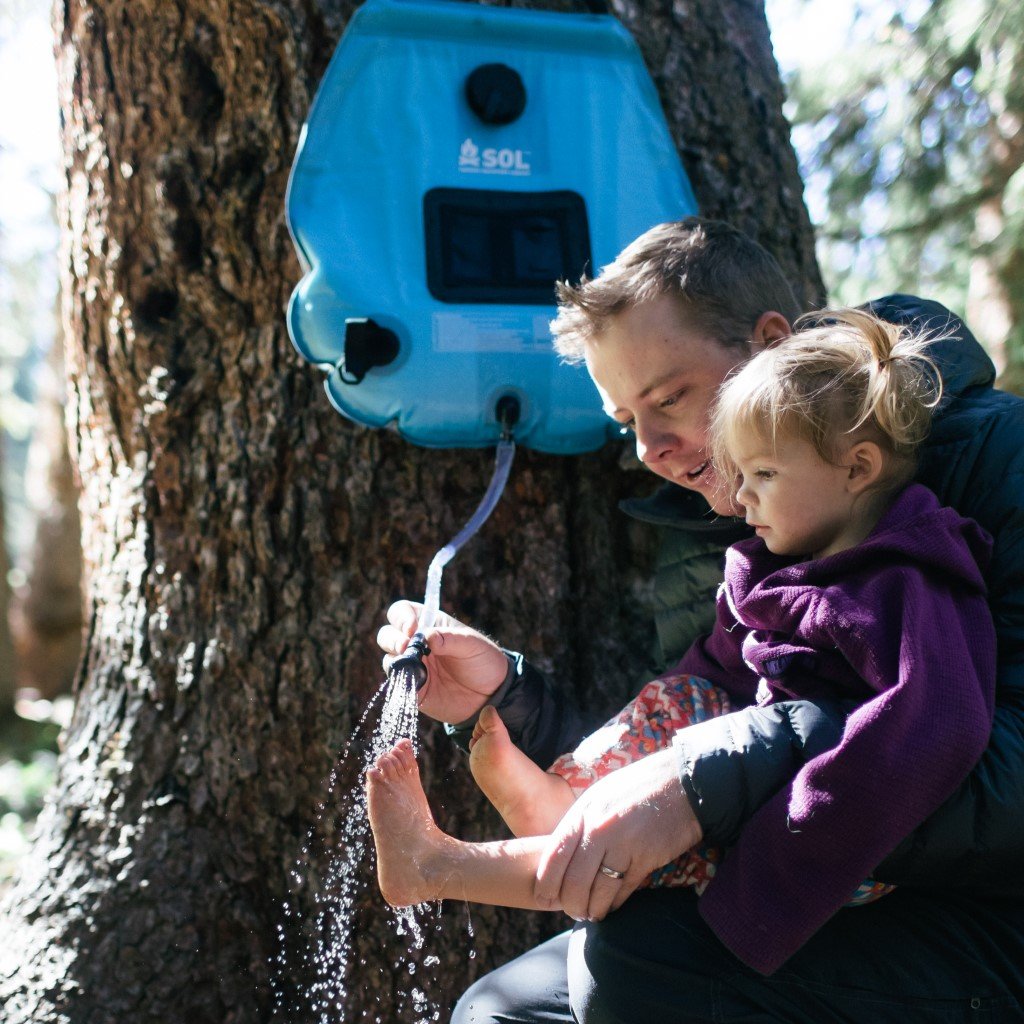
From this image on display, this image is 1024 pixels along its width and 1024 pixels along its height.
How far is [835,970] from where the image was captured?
66.1 inches

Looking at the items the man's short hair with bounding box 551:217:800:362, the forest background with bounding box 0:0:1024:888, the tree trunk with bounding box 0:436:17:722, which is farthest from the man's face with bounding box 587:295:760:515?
the tree trunk with bounding box 0:436:17:722

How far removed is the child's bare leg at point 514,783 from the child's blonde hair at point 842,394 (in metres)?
0.76

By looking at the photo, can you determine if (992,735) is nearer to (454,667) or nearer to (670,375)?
(670,375)

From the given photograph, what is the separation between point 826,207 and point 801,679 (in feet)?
21.3

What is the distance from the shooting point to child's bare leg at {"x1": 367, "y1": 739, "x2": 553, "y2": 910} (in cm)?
173

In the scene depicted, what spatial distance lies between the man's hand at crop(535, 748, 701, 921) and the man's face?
63 centimetres

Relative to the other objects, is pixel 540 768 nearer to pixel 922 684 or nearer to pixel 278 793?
pixel 278 793

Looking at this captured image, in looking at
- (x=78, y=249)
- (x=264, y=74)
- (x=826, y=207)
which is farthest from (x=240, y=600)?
(x=826, y=207)

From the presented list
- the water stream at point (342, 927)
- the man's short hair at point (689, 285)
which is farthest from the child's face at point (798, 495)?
the water stream at point (342, 927)

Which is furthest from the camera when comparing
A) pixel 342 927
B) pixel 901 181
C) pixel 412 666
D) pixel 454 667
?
pixel 901 181

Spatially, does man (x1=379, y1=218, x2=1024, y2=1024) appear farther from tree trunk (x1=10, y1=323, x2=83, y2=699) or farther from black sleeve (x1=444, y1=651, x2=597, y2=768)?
tree trunk (x1=10, y1=323, x2=83, y2=699)

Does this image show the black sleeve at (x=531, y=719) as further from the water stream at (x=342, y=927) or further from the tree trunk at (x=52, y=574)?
the tree trunk at (x=52, y=574)

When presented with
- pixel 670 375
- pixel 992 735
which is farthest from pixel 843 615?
pixel 670 375

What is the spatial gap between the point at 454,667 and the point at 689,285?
0.88m
